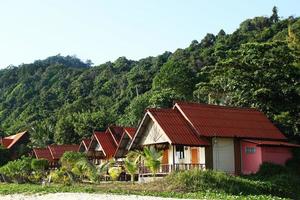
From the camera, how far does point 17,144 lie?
241 ft

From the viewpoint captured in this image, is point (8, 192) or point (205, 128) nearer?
point (8, 192)

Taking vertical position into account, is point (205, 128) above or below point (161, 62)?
below

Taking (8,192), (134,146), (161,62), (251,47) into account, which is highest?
(161,62)

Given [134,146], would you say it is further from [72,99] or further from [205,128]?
[72,99]

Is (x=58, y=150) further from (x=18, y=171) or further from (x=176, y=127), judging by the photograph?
(x=176, y=127)

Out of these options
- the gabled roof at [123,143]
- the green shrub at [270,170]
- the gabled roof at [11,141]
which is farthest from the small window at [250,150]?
the gabled roof at [11,141]

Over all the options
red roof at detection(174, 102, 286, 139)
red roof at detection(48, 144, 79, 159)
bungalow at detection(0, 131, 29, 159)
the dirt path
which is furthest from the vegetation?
bungalow at detection(0, 131, 29, 159)

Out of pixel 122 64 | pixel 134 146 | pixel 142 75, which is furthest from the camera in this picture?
pixel 122 64

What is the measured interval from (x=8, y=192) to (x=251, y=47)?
86.1 ft

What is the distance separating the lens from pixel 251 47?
48125mm

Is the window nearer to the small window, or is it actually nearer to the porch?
the porch

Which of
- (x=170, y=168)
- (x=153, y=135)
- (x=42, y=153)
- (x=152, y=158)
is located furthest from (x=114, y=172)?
(x=42, y=153)

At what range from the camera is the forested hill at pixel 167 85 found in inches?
1811

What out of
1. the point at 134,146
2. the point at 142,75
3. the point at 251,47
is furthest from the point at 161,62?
the point at 134,146
